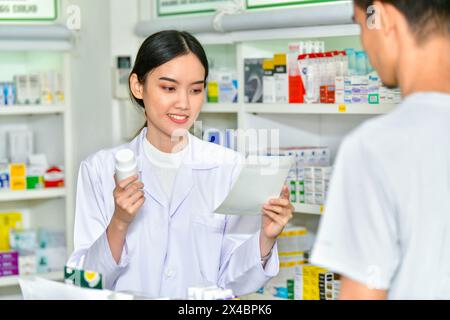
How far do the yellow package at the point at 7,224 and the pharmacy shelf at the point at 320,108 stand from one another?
5.98 ft

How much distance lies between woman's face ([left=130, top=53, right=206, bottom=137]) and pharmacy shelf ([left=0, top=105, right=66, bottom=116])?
7.94 feet

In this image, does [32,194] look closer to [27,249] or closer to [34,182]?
[34,182]

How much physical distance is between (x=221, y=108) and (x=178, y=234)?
201 centimetres

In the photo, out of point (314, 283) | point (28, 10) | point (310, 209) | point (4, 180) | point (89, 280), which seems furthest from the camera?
point (28, 10)

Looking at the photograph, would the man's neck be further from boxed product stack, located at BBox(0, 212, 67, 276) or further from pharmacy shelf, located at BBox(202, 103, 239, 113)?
boxed product stack, located at BBox(0, 212, 67, 276)

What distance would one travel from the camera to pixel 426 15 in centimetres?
123

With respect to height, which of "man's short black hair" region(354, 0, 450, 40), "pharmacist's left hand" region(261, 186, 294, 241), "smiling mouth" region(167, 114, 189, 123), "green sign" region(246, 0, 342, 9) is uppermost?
"green sign" region(246, 0, 342, 9)

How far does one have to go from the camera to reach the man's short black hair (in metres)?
1.23

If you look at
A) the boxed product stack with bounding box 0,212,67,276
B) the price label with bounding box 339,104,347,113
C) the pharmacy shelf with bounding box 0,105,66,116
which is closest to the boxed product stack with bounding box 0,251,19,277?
the boxed product stack with bounding box 0,212,67,276

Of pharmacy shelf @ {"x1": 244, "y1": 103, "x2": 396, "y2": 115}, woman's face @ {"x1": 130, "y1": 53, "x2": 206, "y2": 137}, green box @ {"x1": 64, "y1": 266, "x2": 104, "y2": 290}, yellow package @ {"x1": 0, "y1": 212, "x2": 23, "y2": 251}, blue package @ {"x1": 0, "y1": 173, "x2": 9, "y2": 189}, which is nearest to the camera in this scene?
green box @ {"x1": 64, "y1": 266, "x2": 104, "y2": 290}

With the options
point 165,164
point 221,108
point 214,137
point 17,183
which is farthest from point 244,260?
point 17,183

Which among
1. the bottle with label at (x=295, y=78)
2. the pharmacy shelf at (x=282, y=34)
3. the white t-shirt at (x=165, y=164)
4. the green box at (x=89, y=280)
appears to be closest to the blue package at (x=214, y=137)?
the bottle with label at (x=295, y=78)

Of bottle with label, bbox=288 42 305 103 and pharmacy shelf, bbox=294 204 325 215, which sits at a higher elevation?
bottle with label, bbox=288 42 305 103
